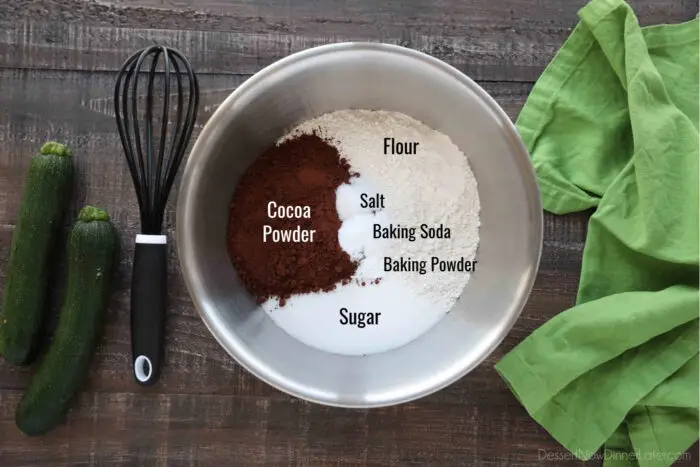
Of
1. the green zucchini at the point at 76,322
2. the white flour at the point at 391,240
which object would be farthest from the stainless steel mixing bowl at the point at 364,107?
the green zucchini at the point at 76,322

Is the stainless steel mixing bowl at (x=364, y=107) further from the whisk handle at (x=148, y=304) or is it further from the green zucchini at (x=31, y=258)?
the green zucchini at (x=31, y=258)

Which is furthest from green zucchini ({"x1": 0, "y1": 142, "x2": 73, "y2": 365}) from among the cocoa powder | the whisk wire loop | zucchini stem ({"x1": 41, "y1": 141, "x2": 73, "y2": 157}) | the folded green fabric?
the folded green fabric

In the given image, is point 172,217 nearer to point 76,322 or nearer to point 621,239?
point 76,322

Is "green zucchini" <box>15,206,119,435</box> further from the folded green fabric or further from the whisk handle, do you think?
the folded green fabric

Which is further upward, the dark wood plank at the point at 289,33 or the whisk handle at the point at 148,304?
the dark wood plank at the point at 289,33

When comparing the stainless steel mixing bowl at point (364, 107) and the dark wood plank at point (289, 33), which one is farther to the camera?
the dark wood plank at point (289, 33)

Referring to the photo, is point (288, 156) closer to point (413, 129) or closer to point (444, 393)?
point (413, 129)

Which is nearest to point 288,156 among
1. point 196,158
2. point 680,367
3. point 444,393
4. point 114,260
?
point 196,158
